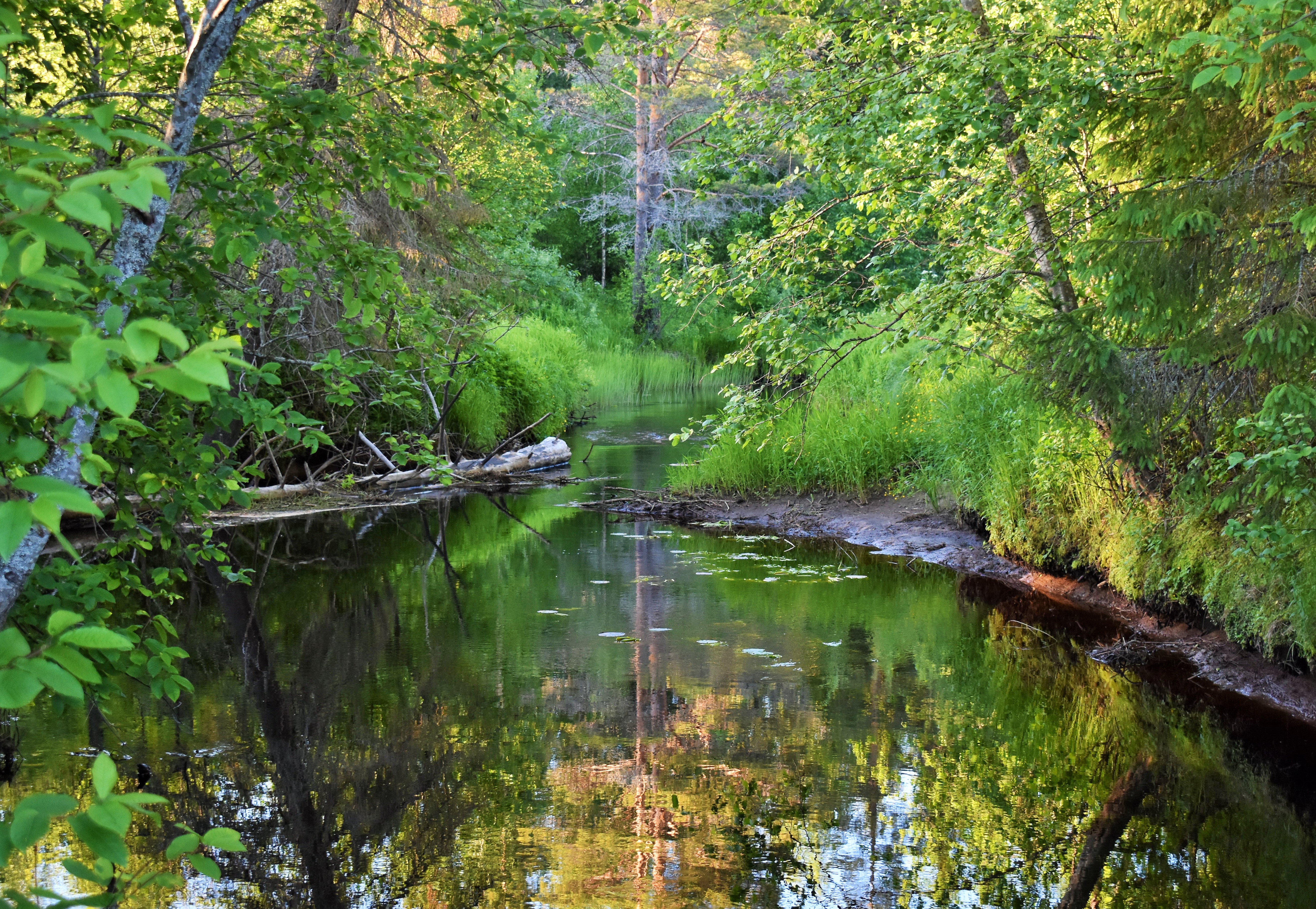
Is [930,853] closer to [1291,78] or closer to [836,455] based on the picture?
[1291,78]

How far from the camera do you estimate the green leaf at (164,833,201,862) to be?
1.65 m

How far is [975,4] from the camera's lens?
311 inches

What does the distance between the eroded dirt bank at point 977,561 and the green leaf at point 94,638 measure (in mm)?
6551

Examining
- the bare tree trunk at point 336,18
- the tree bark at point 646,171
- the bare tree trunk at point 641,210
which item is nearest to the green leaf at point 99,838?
the bare tree trunk at point 336,18

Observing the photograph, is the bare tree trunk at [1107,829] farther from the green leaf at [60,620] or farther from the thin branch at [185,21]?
the thin branch at [185,21]

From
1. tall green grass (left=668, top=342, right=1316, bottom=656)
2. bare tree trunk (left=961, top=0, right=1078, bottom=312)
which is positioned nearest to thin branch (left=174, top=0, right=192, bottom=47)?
bare tree trunk (left=961, top=0, right=1078, bottom=312)

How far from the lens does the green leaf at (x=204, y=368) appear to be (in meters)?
1.36

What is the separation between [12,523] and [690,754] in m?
4.86

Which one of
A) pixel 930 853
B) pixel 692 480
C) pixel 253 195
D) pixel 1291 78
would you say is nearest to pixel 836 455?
pixel 692 480

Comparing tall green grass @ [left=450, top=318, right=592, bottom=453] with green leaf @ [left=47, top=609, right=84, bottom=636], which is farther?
tall green grass @ [left=450, top=318, right=592, bottom=453]

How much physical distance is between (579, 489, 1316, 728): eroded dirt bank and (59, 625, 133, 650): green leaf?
258 inches

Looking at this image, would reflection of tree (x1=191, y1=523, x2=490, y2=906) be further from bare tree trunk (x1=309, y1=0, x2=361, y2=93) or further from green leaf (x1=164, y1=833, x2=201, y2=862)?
bare tree trunk (x1=309, y1=0, x2=361, y2=93)

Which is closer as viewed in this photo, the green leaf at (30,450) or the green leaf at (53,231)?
the green leaf at (53,231)

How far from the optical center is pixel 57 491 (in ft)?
4.58
